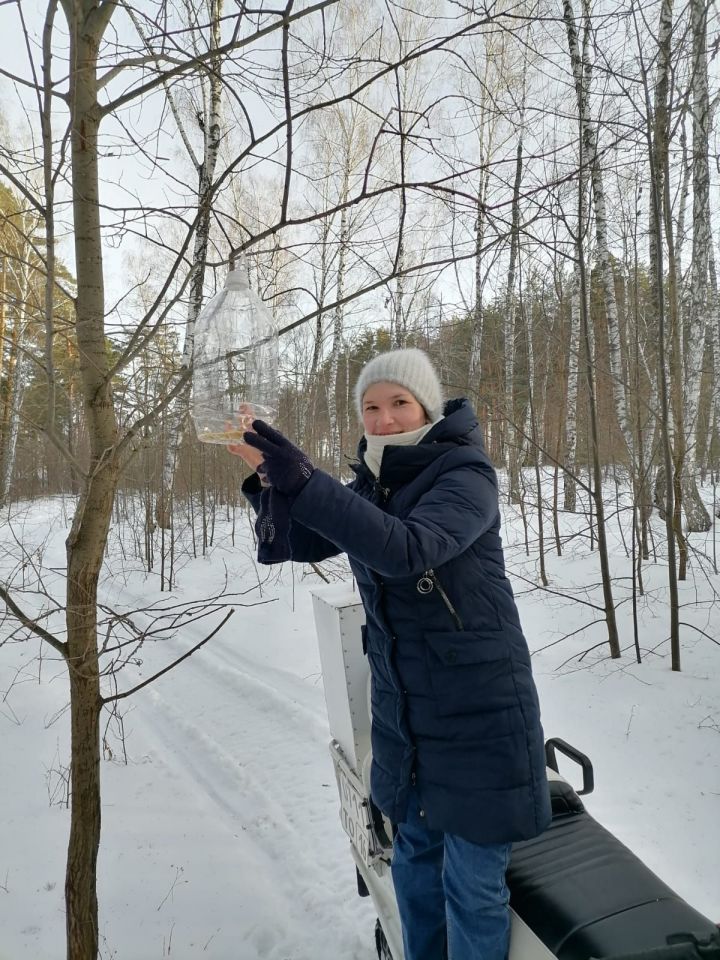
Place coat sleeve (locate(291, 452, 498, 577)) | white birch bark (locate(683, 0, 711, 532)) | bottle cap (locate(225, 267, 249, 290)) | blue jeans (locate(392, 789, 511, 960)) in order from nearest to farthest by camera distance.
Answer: coat sleeve (locate(291, 452, 498, 577)), blue jeans (locate(392, 789, 511, 960)), bottle cap (locate(225, 267, 249, 290)), white birch bark (locate(683, 0, 711, 532))

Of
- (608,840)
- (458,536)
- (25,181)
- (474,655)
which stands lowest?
(608,840)

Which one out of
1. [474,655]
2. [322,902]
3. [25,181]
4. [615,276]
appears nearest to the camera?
[474,655]

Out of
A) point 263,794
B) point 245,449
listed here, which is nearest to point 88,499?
point 245,449

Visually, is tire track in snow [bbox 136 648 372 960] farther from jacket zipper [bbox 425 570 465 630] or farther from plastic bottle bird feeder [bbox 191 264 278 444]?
plastic bottle bird feeder [bbox 191 264 278 444]

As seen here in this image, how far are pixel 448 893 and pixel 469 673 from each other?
62 cm

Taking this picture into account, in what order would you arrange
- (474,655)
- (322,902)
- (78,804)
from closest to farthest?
(474,655) < (78,804) < (322,902)

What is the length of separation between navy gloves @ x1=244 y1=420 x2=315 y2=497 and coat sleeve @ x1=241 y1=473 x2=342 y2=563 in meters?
0.27

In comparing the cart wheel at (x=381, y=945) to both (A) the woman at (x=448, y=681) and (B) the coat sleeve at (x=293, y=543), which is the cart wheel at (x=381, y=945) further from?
(B) the coat sleeve at (x=293, y=543)

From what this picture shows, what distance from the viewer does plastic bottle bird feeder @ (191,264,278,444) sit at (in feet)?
6.00

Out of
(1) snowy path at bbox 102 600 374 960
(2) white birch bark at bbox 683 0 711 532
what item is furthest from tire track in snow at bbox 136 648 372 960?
(2) white birch bark at bbox 683 0 711 532

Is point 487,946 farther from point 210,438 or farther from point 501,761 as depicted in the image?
point 210,438

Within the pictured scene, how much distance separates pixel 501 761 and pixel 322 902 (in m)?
2.00

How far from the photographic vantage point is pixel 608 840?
1633mm

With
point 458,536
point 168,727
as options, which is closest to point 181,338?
point 458,536
